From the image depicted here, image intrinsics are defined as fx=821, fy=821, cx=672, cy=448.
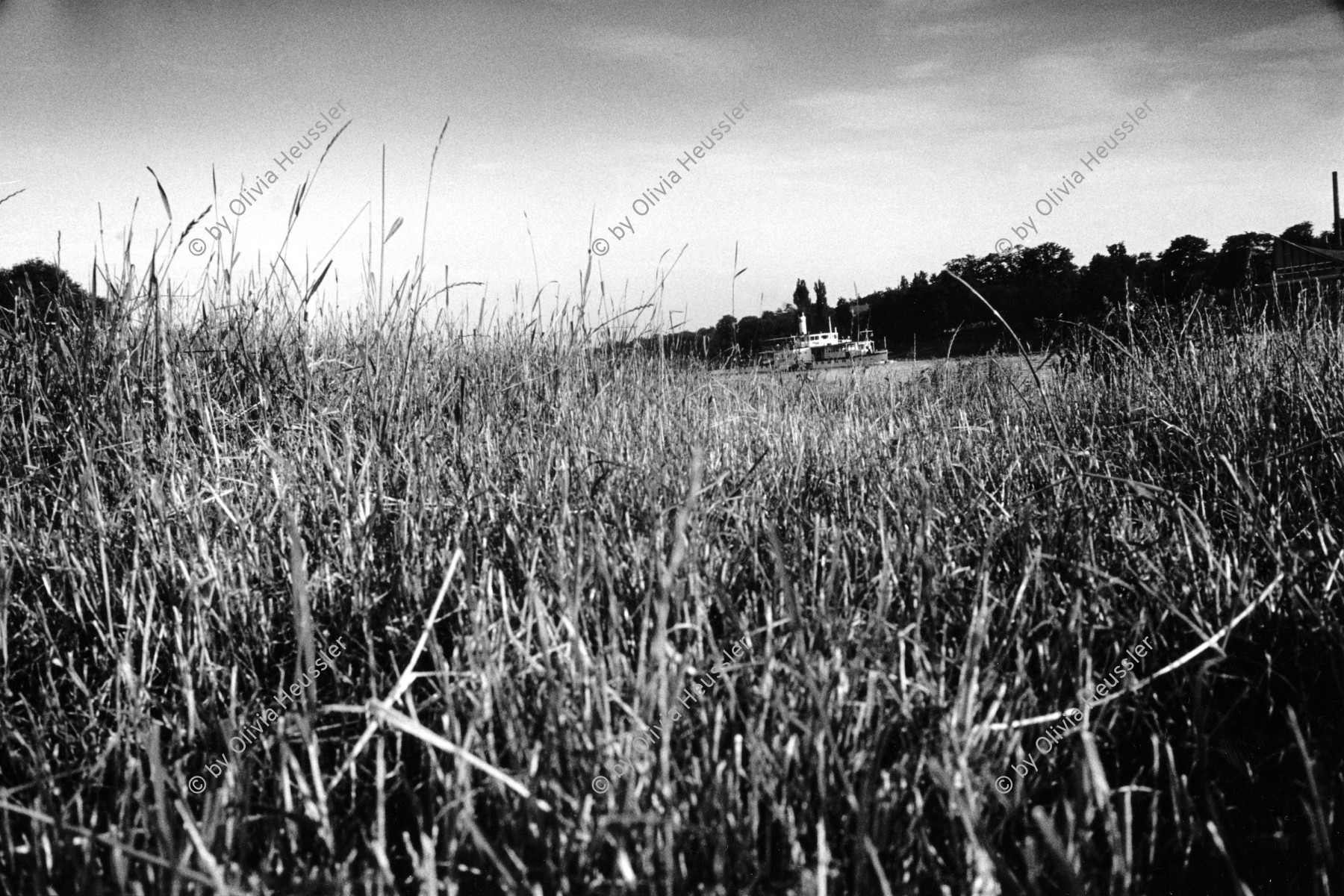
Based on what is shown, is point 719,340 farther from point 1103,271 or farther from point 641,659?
point 1103,271

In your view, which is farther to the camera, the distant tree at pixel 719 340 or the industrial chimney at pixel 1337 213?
the industrial chimney at pixel 1337 213

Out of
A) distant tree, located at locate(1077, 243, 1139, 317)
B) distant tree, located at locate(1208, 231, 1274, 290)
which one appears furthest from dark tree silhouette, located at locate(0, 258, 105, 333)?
distant tree, located at locate(1077, 243, 1139, 317)

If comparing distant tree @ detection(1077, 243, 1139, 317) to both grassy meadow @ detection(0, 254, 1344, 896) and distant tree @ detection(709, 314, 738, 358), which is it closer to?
distant tree @ detection(709, 314, 738, 358)

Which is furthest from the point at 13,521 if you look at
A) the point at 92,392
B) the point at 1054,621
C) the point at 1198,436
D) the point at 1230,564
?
the point at 1198,436

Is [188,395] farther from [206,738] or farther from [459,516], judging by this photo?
[206,738]

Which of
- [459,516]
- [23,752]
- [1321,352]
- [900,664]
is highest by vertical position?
[1321,352]

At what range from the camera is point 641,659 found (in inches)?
38.9

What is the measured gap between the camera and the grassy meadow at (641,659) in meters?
0.90

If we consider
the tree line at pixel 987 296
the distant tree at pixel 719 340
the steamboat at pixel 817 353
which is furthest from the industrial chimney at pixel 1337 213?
the distant tree at pixel 719 340

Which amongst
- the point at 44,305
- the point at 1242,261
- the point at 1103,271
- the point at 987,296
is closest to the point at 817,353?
the point at 987,296

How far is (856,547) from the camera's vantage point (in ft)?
5.10

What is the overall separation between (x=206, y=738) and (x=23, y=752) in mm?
330

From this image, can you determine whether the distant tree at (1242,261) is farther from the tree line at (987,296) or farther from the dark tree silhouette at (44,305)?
the tree line at (987,296)

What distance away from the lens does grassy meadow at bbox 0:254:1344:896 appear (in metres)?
0.90
